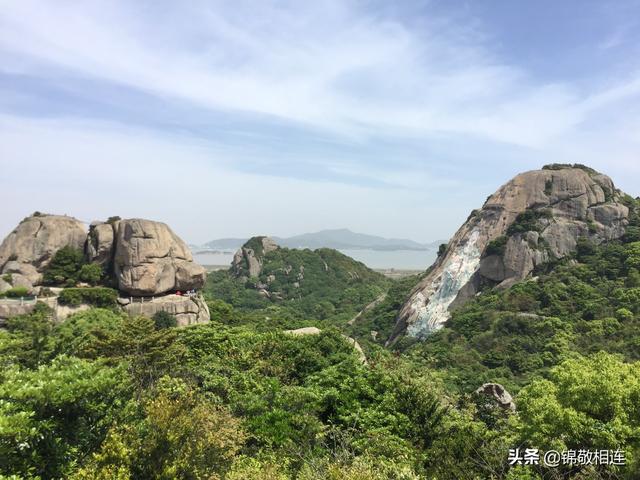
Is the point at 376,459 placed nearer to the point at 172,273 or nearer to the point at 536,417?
the point at 536,417

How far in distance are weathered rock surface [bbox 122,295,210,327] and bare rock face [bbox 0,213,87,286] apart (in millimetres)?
7989

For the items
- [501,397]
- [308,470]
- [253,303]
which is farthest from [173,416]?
[253,303]

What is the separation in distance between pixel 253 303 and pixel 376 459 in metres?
83.0

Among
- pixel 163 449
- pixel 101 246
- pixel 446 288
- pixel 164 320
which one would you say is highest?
pixel 101 246

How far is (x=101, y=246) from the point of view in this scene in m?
39.6

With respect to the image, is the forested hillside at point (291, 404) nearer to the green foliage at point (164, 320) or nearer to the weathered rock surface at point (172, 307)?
the green foliage at point (164, 320)

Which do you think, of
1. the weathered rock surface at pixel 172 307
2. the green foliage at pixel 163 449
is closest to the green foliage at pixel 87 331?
the weathered rock surface at pixel 172 307

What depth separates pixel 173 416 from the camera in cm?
1041

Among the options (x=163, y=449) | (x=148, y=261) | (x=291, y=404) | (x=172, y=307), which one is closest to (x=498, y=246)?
(x=172, y=307)

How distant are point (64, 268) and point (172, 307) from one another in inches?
381

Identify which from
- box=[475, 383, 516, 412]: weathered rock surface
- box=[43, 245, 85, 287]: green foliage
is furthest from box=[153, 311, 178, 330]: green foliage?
box=[475, 383, 516, 412]: weathered rock surface

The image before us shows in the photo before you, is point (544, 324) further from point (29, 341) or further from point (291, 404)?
point (29, 341)

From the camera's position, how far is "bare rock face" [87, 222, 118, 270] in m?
39.6

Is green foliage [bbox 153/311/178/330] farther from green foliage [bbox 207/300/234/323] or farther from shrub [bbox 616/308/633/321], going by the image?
shrub [bbox 616/308/633/321]
